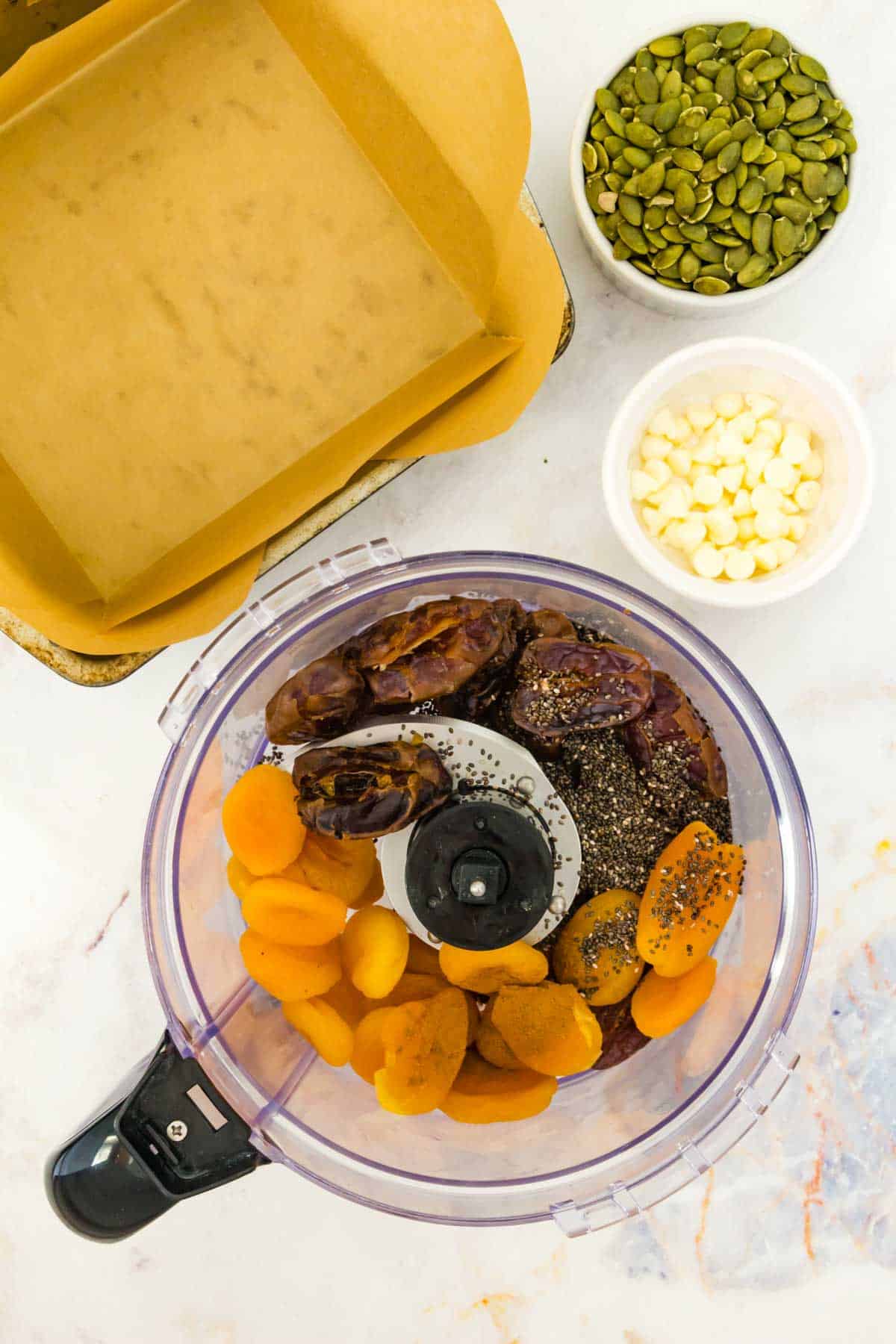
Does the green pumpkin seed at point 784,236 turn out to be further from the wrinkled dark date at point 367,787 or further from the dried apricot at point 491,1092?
the dried apricot at point 491,1092

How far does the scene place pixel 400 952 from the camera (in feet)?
2.28

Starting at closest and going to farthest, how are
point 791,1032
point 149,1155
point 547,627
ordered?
point 149,1155
point 547,627
point 791,1032

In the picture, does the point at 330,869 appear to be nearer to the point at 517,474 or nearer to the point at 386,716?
the point at 386,716

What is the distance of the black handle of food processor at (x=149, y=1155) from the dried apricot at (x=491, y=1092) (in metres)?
0.13

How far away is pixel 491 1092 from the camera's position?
69cm

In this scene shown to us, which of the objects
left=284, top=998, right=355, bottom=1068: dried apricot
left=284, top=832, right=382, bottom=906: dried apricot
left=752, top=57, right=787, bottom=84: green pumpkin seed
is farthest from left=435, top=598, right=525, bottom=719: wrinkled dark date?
left=752, top=57, right=787, bottom=84: green pumpkin seed

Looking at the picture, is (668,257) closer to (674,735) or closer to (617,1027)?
(674,735)

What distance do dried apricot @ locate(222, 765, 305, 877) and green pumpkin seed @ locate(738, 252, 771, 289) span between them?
1.60 feet

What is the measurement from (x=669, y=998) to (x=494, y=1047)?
12 centimetres

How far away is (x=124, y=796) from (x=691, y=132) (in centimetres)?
68

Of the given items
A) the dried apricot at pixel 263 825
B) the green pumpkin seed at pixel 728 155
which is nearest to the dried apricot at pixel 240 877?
the dried apricot at pixel 263 825

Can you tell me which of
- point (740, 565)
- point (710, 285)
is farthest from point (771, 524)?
point (710, 285)

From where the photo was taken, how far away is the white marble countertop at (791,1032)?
852mm

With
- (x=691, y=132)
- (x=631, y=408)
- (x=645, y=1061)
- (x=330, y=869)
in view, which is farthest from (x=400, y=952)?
(x=691, y=132)
